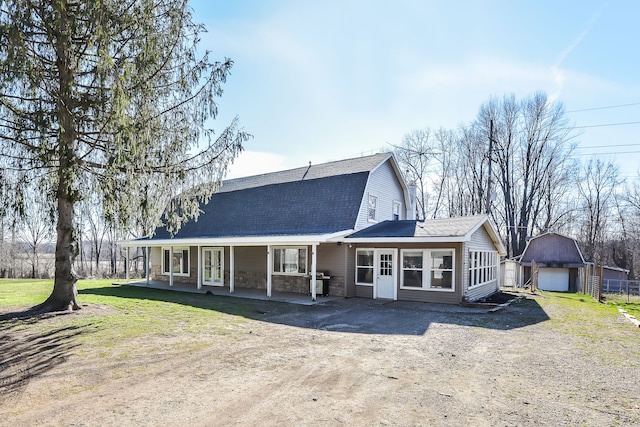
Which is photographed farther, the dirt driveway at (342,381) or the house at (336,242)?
the house at (336,242)

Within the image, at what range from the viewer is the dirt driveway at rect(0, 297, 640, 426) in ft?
13.0

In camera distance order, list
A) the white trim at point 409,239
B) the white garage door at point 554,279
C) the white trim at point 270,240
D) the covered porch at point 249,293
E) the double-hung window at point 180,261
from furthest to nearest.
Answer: the white garage door at point 554,279, the double-hung window at point 180,261, the covered porch at point 249,293, the white trim at point 270,240, the white trim at point 409,239

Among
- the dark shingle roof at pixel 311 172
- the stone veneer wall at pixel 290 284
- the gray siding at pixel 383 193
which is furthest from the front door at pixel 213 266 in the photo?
the gray siding at pixel 383 193

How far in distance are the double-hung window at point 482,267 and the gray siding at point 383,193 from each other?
4.23 meters

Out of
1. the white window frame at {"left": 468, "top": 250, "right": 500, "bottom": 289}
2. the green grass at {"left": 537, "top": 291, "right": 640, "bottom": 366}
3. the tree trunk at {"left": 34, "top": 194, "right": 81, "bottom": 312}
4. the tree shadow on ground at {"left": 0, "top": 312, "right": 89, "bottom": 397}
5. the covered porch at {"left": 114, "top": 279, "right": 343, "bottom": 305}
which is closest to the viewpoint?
the tree shadow on ground at {"left": 0, "top": 312, "right": 89, "bottom": 397}

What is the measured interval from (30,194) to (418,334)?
9.47 metres

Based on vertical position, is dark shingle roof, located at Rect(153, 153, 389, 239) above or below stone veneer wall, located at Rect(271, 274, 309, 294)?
above

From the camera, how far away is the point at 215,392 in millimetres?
4578

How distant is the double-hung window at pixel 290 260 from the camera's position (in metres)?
14.9

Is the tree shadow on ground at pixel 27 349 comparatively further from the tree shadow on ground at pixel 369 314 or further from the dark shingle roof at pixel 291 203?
the dark shingle roof at pixel 291 203

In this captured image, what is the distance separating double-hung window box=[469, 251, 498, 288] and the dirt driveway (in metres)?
4.86

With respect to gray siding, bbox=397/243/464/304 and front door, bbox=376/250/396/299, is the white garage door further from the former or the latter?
front door, bbox=376/250/396/299

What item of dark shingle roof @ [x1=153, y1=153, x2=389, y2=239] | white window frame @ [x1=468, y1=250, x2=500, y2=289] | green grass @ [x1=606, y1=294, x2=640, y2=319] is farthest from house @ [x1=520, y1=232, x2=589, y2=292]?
dark shingle roof @ [x1=153, y1=153, x2=389, y2=239]

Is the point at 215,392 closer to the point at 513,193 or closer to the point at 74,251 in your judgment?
the point at 74,251
